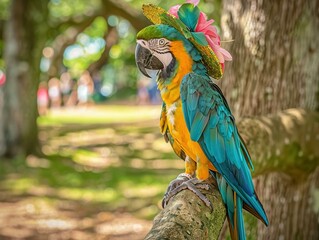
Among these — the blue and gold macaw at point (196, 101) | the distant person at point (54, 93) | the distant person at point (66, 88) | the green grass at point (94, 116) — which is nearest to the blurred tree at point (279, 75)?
the blue and gold macaw at point (196, 101)

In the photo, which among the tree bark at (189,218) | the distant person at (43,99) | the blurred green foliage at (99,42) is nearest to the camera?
the tree bark at (189,218)

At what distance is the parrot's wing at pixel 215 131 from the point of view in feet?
6.46

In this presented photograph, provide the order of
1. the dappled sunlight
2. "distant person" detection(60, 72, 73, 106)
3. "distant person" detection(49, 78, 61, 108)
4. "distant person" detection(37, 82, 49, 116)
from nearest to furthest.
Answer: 1. the dappled sunlight
2. "distant person" detection(37, 82, 49, 116)
3. "distant person" detection(49, 78, 61, 108)
4. "distant person" detection(60, 72, 73, 106)

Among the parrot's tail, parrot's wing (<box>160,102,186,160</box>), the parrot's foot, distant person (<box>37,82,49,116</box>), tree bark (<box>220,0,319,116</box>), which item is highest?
tree bark (<box>220,0,319,116</box>)

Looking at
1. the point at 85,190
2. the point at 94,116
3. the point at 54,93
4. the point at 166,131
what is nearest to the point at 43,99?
the point at 54,93

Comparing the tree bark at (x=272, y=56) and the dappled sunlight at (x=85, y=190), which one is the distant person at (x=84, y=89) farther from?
the tree bark at (x=272, y=56)

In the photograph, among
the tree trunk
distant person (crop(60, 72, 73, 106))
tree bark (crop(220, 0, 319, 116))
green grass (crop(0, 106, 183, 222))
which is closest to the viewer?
tree bark (crop(220, 0, 319, 116))

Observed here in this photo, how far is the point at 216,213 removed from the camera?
1968 mm

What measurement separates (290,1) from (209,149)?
5.36ft

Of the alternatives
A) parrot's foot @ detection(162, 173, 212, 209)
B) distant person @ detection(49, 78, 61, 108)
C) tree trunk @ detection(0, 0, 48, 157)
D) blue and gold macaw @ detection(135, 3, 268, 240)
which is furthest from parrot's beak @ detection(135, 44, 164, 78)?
distant person @ detection(49, 78, 61, 108)

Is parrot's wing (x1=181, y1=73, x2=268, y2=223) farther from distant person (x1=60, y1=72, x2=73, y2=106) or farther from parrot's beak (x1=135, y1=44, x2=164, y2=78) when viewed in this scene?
distant person (x1=60, y1=72, x2=73, y2=106)

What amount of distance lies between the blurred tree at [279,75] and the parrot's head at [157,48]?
137 centimetres

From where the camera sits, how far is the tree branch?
169 centimetres

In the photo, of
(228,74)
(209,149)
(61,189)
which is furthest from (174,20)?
(61,189)
